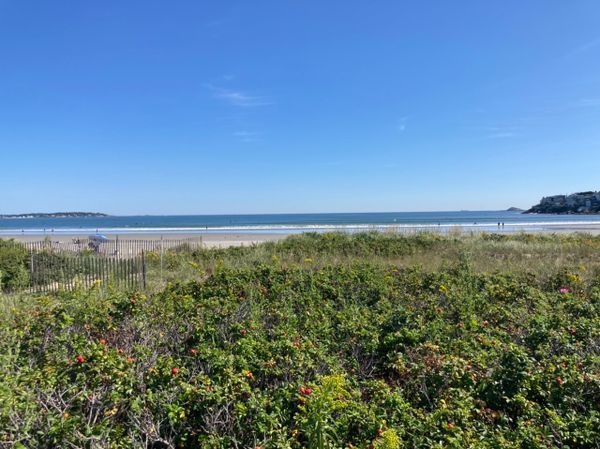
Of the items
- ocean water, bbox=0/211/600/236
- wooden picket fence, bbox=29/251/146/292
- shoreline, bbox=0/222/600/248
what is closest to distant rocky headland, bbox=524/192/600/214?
ocean water, bbox=0/211/600/236

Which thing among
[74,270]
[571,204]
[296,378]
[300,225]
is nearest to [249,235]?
[300,225]

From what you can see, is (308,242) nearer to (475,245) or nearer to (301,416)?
(475,245)

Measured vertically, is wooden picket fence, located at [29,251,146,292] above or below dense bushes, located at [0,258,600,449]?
below

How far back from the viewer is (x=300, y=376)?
279 cm

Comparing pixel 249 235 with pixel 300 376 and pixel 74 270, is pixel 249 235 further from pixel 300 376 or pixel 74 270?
pixel 300 376

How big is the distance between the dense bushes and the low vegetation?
0.01m

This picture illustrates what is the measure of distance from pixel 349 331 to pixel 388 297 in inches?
81.7

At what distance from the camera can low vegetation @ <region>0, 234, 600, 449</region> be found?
2262 millimetres

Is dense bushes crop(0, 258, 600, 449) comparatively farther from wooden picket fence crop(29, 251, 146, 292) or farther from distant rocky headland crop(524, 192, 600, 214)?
distant rocky headland crop(524, 192, 600, 214)

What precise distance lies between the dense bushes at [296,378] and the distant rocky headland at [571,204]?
11967cm

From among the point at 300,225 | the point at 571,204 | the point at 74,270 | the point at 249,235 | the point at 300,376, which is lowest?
the point at 249,235

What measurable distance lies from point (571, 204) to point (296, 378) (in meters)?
141

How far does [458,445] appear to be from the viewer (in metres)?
2.09

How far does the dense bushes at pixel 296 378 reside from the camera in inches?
88.9
